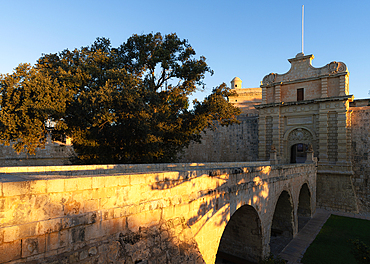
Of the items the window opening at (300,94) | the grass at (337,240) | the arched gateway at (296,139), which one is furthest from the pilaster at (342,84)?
the grass at (337,240)

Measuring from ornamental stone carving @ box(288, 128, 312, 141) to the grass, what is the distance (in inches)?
280

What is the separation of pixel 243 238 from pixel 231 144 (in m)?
16.7

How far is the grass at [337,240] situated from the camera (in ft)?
35.5

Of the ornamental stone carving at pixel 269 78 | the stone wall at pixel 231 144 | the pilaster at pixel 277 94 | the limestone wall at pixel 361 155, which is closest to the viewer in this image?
the limestone wall at pixel 361 155

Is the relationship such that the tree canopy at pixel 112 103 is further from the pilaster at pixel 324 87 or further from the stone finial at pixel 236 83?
the stone finial at pixel 236 83

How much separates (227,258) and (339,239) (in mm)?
7344

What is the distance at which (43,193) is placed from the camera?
309 cm

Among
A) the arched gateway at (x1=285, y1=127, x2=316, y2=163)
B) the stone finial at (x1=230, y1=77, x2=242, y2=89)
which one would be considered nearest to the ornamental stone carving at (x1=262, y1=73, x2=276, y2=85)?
the arched gateway at (x1=285, y1=127, x2=316, y2=163)

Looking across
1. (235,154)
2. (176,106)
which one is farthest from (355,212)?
(176,106)

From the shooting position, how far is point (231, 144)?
86.2 ft

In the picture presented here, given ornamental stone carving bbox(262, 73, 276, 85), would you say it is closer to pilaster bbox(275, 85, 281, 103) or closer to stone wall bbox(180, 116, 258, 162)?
pilaster bbox(275, 85, 281, 103)

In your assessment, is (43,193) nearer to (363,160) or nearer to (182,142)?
(182,142)

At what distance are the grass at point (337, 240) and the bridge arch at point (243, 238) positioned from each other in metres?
2.81

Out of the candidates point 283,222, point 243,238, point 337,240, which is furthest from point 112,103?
point 337,240
